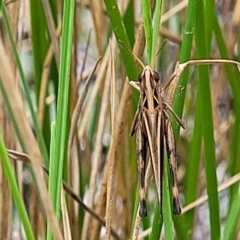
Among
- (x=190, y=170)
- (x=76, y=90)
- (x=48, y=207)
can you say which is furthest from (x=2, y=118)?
(x=48, y=207)

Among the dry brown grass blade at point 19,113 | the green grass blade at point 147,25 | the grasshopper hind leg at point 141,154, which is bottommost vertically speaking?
the grasshopper hind leg at point 141,154

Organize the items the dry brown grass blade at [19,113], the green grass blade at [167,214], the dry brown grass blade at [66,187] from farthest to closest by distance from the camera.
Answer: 1. the dry brown grass blade at [66,187]
2. the green grass blade at [167,214]
3. the dry brown grass blade at [19,113]

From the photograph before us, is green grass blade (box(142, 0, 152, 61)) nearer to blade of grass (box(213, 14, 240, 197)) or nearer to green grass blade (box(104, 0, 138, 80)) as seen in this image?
green grass blade (box(104, 0, 138, 80))

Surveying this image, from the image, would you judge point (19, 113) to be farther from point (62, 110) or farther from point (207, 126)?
point (207, 126)

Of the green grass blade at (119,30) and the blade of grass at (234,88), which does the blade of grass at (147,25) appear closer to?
the green grass blade at (119,30)

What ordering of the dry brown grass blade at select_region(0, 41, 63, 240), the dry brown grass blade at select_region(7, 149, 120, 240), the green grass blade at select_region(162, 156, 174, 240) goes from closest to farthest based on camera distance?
the dry brown grass blade at select_region(0, 41, 63, 240) → the green grass blade at select_region(162, 156, 174, 240) → the dry brown grass blade at select_region(7, 149, 120, 240)

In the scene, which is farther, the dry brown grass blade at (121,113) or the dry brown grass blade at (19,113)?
the dry brown grass blade at (121,113)

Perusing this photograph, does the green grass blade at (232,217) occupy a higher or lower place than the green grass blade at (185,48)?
lower

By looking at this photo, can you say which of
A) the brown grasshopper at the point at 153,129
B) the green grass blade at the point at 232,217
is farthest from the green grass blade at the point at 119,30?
the green grass blade at the point at 232,217

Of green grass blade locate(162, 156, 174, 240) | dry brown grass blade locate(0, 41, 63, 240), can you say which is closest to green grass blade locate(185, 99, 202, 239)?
green grass blade locate(162, 156, 174, 240)

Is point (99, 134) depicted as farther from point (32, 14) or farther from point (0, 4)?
point (0, 4)
